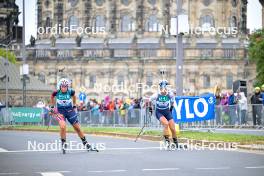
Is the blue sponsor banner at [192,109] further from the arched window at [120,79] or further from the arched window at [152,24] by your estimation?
the arched window at [152,24]

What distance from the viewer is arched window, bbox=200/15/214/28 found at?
425 ft

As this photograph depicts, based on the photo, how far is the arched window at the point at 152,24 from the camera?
131800 millimetres

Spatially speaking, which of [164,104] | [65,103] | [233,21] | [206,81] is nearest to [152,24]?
[233,21]

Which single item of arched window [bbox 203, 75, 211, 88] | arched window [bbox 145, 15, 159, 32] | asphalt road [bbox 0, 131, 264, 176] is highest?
arched window [bbox 145, 15, 159, 32]

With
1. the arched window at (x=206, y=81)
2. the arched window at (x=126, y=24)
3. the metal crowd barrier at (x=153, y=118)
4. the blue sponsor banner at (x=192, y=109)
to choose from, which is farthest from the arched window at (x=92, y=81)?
the blue sponsor banner at (x=192, y=109)

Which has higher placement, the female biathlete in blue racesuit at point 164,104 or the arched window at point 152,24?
the arched window at point 152,24

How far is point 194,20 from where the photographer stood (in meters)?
130

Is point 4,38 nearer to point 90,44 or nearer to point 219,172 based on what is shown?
point 90,44

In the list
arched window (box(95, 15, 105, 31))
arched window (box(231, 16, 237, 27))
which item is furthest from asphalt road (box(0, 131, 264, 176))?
arched window (box(95, 15, 105, 31))

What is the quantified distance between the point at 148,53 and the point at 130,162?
102 metres

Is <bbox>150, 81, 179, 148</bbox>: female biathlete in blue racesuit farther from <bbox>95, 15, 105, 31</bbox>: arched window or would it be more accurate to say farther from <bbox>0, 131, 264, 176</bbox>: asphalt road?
<bbox>95, 15, 105, 31</bbox>: arched window

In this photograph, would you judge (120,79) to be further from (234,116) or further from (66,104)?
(66,104)

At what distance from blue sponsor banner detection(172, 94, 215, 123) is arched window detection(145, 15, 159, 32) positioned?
102289 millimetres

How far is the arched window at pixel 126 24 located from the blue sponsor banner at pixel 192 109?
103572 millimetres
